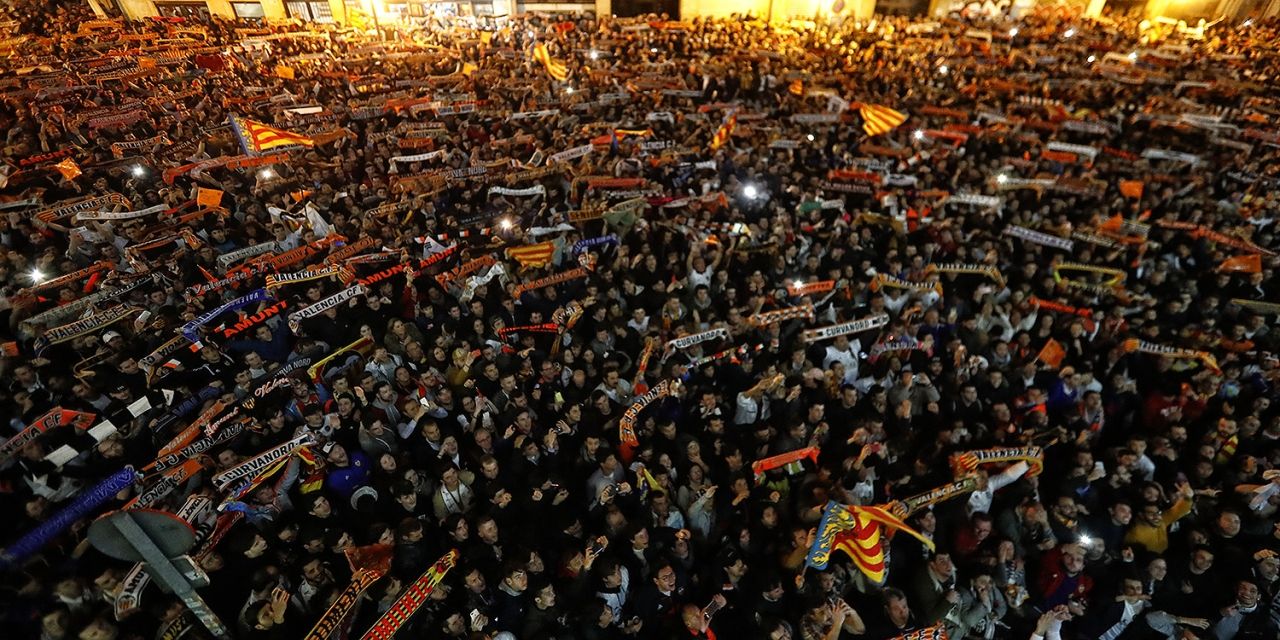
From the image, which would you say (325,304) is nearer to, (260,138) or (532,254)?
(532,254)

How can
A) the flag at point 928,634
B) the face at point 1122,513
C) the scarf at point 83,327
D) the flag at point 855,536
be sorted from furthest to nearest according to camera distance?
the scarf at point 83,327, the face at point 1122,513, the flag at point 855,536, the flag at point 928,634

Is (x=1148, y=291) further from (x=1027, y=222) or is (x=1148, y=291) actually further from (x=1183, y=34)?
(x=1183, y=34)

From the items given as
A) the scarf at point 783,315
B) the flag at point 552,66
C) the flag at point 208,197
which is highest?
the flag at point 552,66

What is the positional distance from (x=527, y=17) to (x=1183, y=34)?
35056 mm

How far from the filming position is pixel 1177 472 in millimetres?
5883

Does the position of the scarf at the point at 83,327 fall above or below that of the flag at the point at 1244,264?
above

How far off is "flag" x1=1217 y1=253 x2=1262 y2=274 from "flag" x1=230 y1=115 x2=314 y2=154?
16.1 metres

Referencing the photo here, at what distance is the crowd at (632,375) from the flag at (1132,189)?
57 mm

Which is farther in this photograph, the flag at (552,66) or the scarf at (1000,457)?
the flag at (552,66)

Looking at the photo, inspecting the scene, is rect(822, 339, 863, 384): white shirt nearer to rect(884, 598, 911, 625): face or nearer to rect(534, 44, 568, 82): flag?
rect(884, 598, 911, 625): face

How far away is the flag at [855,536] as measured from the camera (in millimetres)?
4617

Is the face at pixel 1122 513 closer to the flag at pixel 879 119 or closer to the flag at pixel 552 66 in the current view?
the flag at pixel 879 119

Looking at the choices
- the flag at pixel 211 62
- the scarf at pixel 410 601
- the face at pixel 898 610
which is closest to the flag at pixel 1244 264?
the face at pixel 898 610

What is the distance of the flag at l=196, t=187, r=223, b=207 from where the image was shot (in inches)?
377
